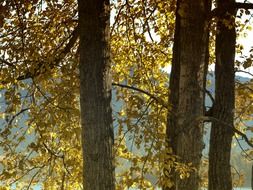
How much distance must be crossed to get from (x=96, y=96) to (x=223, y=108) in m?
4.44

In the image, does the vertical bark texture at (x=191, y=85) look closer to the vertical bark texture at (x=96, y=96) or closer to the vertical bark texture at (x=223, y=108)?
the vertical bark texture at (x=96, y=96)

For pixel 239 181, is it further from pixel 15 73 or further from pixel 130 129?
pixel 15 73

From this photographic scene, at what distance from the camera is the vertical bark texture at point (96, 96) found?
347 inches

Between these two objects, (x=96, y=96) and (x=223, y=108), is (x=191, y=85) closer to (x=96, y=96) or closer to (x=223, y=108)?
(x=96, y=96)

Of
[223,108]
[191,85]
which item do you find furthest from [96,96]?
[223,108]

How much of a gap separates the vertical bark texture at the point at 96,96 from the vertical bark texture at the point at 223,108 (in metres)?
3.80

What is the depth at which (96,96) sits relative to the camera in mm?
9086

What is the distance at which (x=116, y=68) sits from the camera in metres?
17.0

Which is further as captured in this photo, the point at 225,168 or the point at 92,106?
the point at 225,168

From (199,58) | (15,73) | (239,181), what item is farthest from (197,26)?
(239,181)

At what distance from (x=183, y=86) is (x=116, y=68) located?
6.81m

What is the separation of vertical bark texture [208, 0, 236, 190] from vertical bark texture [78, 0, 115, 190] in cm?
380

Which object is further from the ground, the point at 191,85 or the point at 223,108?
the point at 191,85

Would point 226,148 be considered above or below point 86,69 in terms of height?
below
